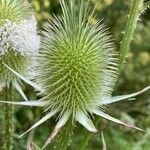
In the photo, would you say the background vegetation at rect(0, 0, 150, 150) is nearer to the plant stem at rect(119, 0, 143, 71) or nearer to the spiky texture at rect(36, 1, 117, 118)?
the spiky texture at rect(36, 1, 117, 118)

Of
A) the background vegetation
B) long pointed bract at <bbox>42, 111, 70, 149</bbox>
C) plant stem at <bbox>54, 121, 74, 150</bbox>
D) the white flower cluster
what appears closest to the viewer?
long pointed bract at <bbox>42, 111, 70, 149</bbox>

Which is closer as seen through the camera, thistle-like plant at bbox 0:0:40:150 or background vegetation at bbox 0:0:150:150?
thistle-like plant at bbox 0:0:40:150

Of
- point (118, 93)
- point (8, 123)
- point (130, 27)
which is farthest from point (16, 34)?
point (118, 93)

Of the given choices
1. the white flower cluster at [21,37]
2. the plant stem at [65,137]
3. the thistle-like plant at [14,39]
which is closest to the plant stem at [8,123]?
the thistle-like plant at [14,39]

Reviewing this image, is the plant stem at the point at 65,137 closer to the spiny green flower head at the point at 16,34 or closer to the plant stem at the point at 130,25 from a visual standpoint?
the plant stem at the point at 130,25

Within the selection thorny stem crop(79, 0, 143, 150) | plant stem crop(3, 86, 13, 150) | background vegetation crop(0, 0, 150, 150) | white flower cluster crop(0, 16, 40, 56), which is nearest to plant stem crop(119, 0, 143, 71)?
thorny stem crop(79, 0, 143, 150)

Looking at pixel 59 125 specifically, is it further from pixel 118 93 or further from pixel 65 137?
pixel 118 93

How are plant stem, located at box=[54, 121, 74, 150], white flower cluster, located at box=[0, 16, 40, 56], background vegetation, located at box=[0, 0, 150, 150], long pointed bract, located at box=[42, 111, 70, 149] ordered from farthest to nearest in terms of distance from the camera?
background vegetation, located at box=[0, 0, 150, 150] → white flower cluster, located at box=[0, 16, 40, 56] → plant stem, located at box=[54, 121, 74, 150] → long pointed bract, located at box=[42, 111, 70, 149]

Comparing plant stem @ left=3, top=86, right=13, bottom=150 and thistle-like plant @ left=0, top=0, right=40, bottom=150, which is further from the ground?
thistle-like plant @ left=0, top=0, right=40, bottom=150
